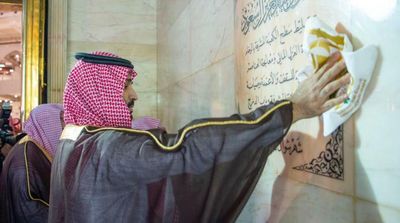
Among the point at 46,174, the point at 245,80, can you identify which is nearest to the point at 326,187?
the point at 245,80

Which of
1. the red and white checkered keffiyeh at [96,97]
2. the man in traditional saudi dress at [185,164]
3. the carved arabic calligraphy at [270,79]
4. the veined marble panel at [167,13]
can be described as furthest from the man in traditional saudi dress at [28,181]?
the veined marble panel at [167,13]

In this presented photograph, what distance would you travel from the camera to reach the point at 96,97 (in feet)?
3.61

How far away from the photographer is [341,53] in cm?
77

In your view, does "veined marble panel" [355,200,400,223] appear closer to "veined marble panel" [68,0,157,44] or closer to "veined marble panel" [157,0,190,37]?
"veined marble panel" [157,0,190,37]

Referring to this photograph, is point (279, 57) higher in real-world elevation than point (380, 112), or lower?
higher

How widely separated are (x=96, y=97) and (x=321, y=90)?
0.63 meters

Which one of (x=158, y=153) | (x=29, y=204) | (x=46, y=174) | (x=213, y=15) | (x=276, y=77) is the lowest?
(x=29, y=204)

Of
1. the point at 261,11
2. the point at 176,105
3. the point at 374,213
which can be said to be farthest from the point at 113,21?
the point at 374,213

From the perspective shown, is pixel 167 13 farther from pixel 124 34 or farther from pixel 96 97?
pixel 96 97

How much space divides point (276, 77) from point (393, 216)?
546 millimetres

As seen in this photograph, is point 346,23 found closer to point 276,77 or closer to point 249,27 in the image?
point 276,77

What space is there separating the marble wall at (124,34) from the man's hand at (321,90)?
105 inches

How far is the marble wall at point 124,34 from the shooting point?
10.7ft

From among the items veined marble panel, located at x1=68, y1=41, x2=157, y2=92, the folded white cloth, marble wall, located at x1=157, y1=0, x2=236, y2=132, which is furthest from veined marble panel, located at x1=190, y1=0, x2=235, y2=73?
veined marble panel, located at x1=68, y1=41, x2=157, y2=92
